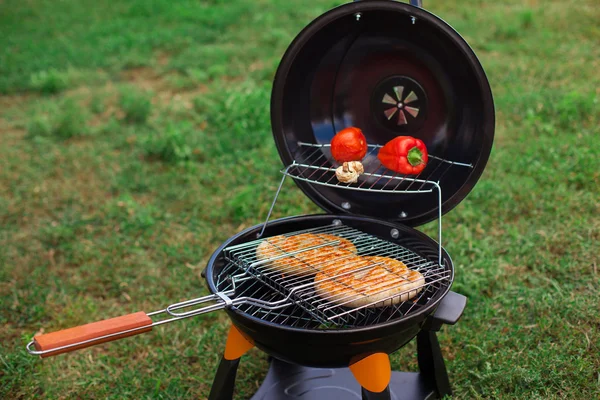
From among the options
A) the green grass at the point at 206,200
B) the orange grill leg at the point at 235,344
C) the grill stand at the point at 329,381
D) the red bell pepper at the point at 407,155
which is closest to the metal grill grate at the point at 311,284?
the orange grill leg at the point at 235,344

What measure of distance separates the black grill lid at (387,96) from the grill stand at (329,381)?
671 millimetres

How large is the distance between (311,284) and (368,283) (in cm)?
24

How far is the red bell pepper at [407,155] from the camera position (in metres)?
2.63

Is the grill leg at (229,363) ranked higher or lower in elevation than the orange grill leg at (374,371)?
lower

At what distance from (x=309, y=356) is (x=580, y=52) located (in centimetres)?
631

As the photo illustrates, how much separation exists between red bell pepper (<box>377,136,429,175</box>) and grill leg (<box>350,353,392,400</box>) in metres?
0.86

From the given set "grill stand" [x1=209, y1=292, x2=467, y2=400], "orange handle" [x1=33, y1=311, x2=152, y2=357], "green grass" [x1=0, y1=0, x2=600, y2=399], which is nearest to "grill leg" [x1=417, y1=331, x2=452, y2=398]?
"grill stand" [x1=209, y1=292, x2=467, y2=400]

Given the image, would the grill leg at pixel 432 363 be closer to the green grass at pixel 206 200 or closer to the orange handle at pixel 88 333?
the green grass at pixel 206 200

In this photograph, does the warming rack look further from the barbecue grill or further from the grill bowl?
the grill bowl

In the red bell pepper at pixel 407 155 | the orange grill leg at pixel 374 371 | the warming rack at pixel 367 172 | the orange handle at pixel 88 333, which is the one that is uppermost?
the red bell pepper at pixel 407 155

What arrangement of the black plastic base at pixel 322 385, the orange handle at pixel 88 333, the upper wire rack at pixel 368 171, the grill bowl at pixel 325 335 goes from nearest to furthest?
the orange handle at pixel 88 333, the grill bowl at pixel 325 335, the upper wire rack at pixel 368 171, the black plastic base at pixel 322 385

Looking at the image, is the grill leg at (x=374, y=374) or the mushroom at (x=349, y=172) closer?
the grill leg at (x=374, y=374)

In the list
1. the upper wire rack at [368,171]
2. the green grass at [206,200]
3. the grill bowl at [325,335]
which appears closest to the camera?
the grill bowl at [325,335]

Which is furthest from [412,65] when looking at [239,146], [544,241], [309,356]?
[239,146]
